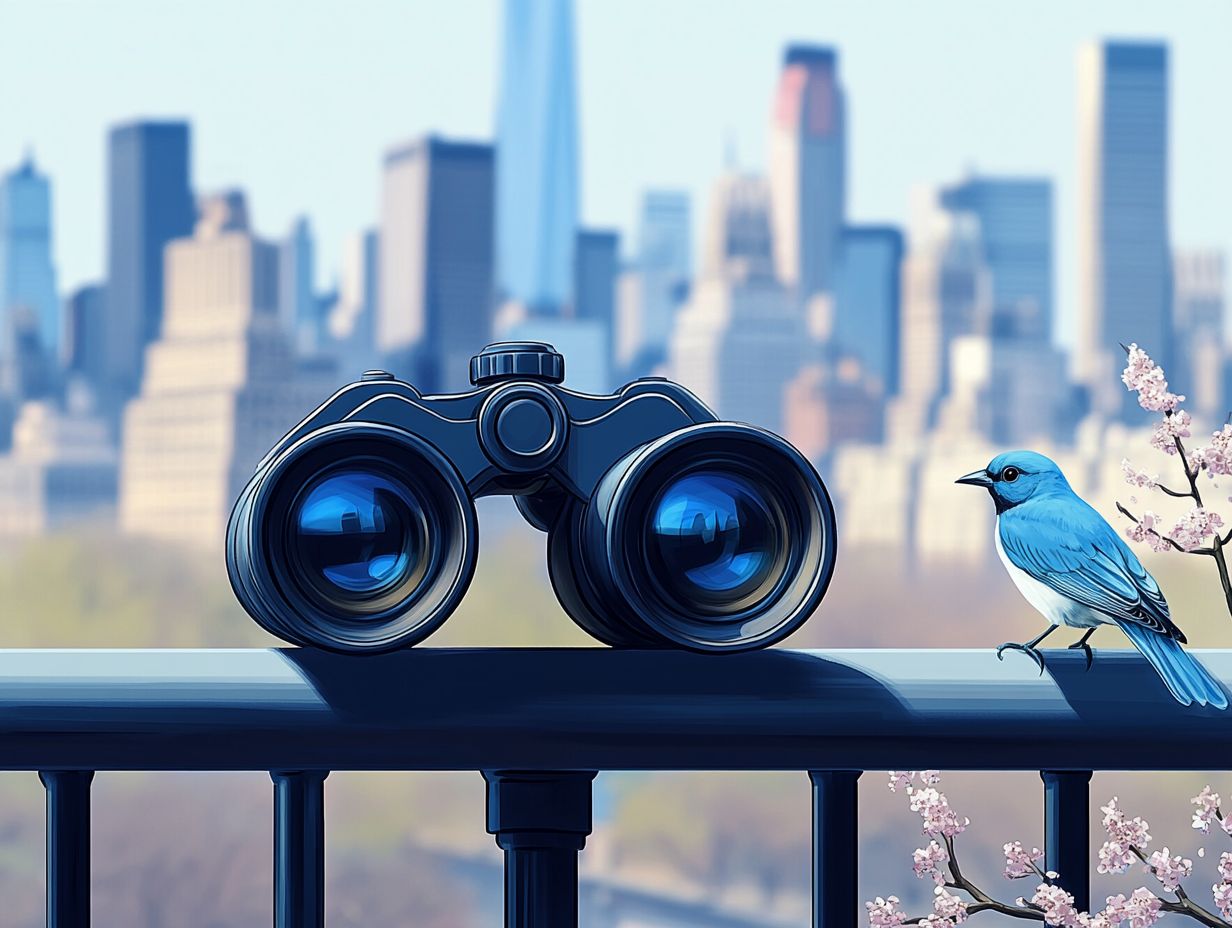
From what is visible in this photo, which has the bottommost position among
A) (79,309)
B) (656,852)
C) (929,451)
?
(656,852)

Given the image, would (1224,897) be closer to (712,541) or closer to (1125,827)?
(1125,827)

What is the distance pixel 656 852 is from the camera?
168 ft

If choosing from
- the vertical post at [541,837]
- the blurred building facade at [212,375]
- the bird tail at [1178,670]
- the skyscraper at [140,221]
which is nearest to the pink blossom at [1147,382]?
the bird tail at [1178,670]

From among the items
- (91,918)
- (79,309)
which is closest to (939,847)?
(91,918)

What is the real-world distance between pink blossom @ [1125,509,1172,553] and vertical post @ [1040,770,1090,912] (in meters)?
0.12

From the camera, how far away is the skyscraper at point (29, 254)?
67562 mm

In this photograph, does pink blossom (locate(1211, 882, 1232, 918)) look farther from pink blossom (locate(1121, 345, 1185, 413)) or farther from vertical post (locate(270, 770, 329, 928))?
vertical post (locate(270, 770, 329, 928))

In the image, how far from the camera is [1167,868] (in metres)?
0.91

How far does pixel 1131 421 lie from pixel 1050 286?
15802mm

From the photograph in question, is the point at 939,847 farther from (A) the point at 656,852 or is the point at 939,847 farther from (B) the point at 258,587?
(A) the point at 656,852

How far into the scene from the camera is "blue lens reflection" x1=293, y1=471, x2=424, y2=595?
93 centimetres

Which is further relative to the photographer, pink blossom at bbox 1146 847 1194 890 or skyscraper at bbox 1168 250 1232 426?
skyscraper at bbox 1168 250 1232 426

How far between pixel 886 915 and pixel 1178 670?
183mm

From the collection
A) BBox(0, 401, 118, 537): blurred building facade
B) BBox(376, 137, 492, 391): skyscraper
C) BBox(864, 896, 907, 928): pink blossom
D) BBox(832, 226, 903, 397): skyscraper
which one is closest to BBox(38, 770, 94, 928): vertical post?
BBox(864, 896, 907, 928): pink blossom
